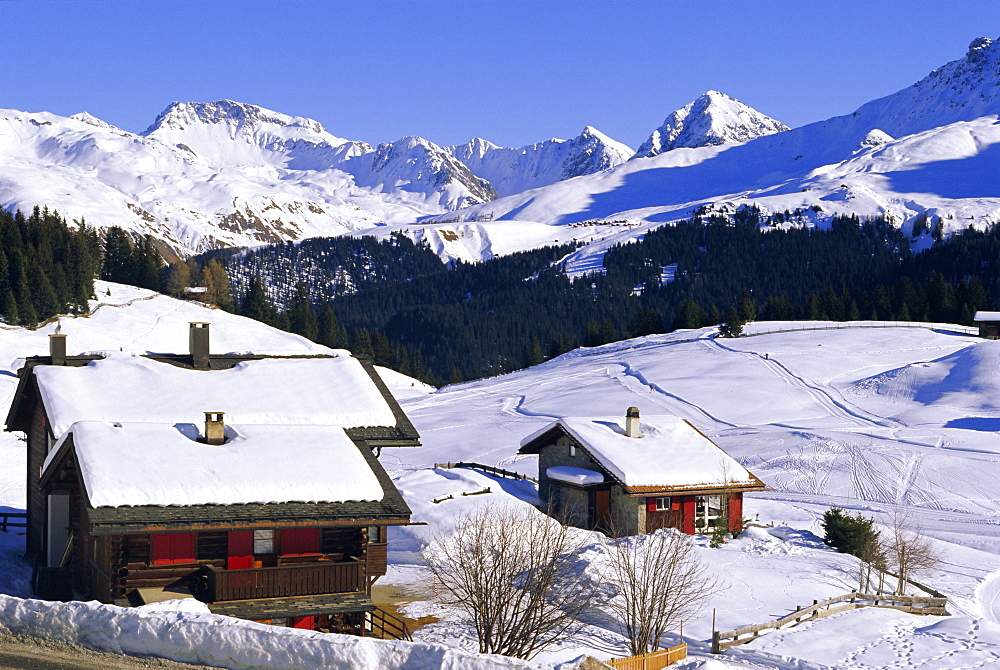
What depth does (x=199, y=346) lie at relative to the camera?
31609mm

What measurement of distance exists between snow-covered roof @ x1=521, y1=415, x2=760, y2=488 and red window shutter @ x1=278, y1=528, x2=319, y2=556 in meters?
18.0

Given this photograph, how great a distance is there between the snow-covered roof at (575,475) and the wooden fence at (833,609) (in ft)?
35.6

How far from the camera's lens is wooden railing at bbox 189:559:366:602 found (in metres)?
22.7

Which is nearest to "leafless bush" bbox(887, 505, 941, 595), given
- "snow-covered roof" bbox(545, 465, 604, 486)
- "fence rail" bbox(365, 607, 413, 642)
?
"snow-covered roof" bbox(545, 465, 604, 486)

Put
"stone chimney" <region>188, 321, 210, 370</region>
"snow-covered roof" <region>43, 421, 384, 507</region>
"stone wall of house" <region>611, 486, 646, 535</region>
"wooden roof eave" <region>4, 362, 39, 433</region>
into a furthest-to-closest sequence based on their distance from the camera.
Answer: "stone wall of house" <region>611, 486, 646, 535</region>, "stone chimney" <region>188, 321, 210, 370</region>, "wooden roof eave" <region>4, 362, 39, 433</region>, "snow-covered roof" <region>43, 421, 384, 507</region>

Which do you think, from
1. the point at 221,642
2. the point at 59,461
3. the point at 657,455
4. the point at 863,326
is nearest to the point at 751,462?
the point at 657,455

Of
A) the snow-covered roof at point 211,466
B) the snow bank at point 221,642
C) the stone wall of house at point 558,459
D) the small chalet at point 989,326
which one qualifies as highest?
the small chalet at point 989,326

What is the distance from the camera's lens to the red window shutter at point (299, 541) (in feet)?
79.2

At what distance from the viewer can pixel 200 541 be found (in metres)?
23.3

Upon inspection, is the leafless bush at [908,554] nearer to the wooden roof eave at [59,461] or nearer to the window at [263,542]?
the window at [263,542]

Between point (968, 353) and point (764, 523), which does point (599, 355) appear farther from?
point (764, 523)

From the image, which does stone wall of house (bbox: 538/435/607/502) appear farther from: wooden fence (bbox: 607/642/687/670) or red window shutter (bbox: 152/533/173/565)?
red window shutter (bbox: 152/533/173/565)

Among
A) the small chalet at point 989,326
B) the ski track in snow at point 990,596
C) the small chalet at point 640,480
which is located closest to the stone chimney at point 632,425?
the small chalet at point 640,480

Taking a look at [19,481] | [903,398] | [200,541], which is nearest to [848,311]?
[903,398]
